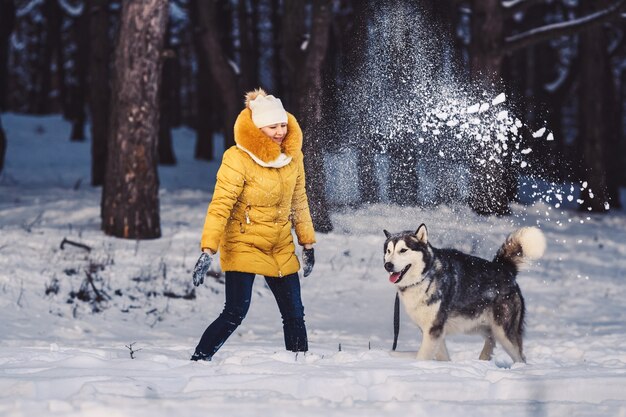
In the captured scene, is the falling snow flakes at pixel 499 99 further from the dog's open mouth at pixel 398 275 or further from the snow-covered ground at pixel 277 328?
the dog's open mouth at pixel 398 275

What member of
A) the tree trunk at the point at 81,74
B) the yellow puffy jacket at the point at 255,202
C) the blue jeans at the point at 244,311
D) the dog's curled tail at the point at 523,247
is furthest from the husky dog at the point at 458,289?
the tree trunk at the point at 81,74

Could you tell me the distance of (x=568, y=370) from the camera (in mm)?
6500

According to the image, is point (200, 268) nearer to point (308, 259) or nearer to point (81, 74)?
point (308, 259)

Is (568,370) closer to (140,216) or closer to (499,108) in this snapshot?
(140,216)

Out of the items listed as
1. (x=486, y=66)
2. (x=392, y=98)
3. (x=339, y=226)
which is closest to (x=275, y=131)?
(x=339, y=226)

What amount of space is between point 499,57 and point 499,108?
1166mm

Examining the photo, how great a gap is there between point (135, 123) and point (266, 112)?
663 cm

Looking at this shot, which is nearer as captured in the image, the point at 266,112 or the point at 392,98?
Answer: the point at 266,112

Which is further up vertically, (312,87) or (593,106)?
(593,106)

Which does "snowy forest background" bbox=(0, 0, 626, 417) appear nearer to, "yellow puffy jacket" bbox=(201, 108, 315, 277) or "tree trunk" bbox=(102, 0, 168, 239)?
"tree trunk" bbox=(102, 0, 168, 239)

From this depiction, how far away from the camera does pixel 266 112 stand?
253 inches

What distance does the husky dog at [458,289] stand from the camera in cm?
713

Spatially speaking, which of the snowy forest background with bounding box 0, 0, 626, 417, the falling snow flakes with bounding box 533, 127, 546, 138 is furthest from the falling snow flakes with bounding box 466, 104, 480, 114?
the falling snow flakes with bounding box 533, 127, 546, 138

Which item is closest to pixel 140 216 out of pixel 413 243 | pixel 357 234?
pixel 357 234
